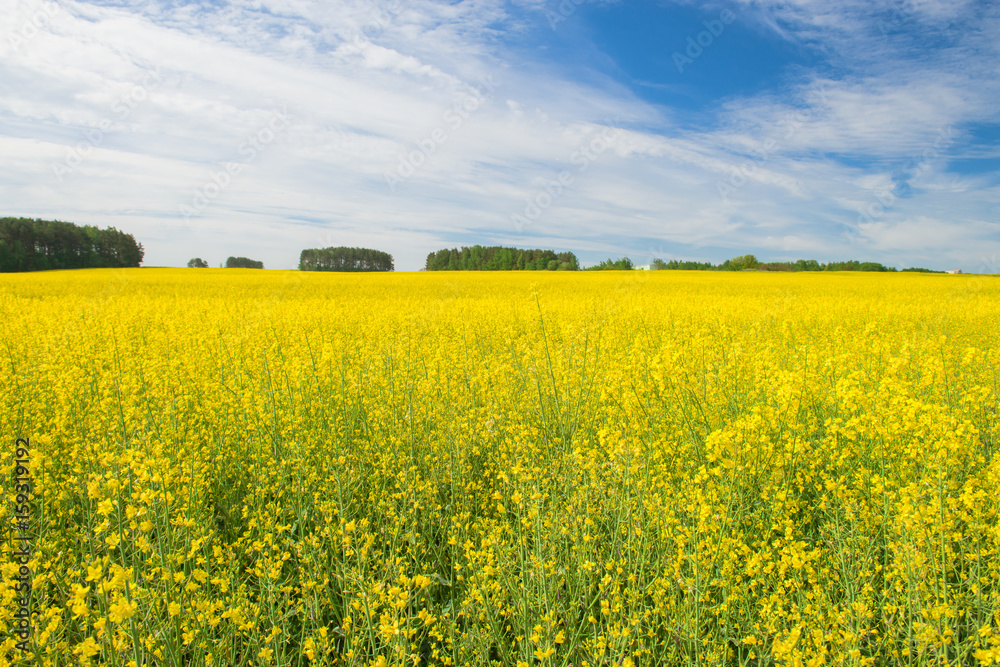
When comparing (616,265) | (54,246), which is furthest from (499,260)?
(54,246)

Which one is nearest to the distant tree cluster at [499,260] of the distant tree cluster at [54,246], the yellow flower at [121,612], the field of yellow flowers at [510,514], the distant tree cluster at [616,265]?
the distant tree cluster at [616,265]

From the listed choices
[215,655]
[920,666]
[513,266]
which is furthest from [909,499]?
[513,266]

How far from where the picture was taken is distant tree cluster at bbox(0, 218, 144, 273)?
144 feet

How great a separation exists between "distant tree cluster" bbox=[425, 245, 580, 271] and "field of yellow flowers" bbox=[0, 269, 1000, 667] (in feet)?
151

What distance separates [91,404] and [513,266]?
163 feet

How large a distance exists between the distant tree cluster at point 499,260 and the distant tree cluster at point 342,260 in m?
8.40

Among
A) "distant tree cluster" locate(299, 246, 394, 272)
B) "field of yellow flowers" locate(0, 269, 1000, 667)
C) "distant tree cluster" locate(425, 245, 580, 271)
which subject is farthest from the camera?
"distant tree cluster" locate(299, 246, 394, 272)

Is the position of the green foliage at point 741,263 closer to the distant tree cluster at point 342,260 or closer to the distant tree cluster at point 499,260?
the distant tree cluster at point 499,260

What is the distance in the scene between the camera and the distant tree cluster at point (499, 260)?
51625 millimetres

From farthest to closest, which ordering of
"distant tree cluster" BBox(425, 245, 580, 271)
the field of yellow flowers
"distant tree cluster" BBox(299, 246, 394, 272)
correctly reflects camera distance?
1. "distant tree cluster" BBox(299, 246, 394, 272)
2. "distant tree cluster" BBox(425, 245, 580, 271)
3. the field of yellow flowers

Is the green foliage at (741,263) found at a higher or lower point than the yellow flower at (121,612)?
higher

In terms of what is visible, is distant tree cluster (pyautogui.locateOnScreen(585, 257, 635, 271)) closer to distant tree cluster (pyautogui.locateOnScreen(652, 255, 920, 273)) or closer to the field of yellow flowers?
distant tree cluster (pyautogui.locateOnScreen(652, 255, 920, 273))

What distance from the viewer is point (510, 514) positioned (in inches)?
139

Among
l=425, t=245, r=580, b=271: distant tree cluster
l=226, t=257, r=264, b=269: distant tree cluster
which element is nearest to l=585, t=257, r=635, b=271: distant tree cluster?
l=425, t=245, r=580, b=271: distant tree cluster
